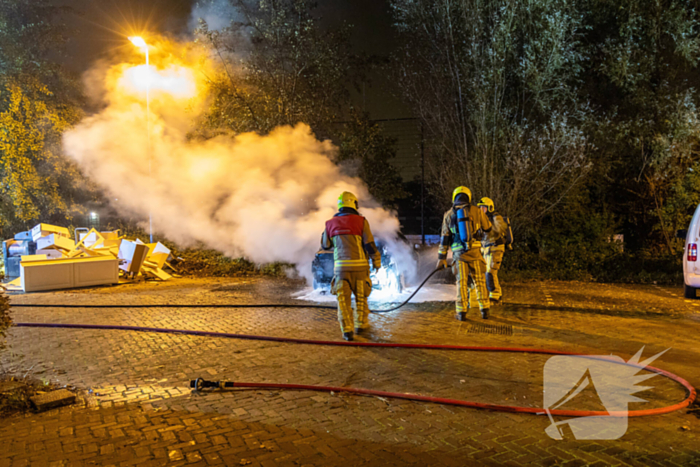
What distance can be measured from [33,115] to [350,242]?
1743cm

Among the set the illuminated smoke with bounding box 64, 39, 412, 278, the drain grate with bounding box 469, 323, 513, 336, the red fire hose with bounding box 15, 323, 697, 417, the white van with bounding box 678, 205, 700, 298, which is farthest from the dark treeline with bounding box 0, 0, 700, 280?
the red fire hose with bounding box 15, 323, 697, 417

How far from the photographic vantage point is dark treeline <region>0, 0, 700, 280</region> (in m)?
12.4

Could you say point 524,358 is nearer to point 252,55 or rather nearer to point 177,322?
point 177,322

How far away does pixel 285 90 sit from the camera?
15.6 m

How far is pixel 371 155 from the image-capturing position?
50.4 ft

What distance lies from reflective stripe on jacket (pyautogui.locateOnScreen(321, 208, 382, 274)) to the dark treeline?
7348mm

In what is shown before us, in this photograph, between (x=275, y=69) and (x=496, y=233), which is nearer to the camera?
(x=496, y=233)

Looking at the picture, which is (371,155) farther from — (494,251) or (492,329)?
(492,329)

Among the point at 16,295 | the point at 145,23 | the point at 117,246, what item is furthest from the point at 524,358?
the point at 145,23

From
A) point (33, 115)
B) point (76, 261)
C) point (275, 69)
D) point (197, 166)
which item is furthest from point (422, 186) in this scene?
point (33, 115)

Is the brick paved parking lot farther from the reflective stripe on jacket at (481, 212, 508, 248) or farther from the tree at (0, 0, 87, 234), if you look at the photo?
the tree at (0, 0, 87, 234)

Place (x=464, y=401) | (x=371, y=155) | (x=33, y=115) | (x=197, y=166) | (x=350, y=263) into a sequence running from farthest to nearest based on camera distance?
(x=33, y=115), (x=371, y=155), (x=197, y=166), (x=350, y=263), (x=464, y=401)

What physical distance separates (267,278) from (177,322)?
232 inches

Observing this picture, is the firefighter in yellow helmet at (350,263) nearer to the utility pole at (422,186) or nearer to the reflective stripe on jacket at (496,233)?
the reflective stripe on jacket at (496,233)
